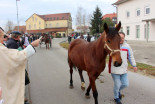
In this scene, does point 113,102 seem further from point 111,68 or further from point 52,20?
point 52,20

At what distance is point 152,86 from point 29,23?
3014 inches

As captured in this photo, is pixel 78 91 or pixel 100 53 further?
pixel 78 91

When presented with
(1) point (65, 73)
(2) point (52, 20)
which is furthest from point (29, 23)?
(1) point (65, 73)

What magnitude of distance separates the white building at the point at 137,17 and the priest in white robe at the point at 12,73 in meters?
22.1

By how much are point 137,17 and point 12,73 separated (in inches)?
1047

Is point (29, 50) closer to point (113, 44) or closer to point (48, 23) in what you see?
point (113, 44)

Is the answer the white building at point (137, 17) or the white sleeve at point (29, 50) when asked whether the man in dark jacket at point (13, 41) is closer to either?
the white sleeve at point (29, 50)

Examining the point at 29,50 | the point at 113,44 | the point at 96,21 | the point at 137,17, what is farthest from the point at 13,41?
the point at 96,21

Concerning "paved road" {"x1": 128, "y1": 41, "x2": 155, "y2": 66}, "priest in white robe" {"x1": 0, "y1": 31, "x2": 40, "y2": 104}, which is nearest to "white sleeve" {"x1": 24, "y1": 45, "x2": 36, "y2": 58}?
"priest in white robe" {"x1": 0, "y1": 31, "x2": 40, "y2": 104}

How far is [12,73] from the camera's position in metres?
1.68

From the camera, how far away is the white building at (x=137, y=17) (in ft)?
70.6

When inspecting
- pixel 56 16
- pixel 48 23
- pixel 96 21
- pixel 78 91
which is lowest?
pixel 78 91

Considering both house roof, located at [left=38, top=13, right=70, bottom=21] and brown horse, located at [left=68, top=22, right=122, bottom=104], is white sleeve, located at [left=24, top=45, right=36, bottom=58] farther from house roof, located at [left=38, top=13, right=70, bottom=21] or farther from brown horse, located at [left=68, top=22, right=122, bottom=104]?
house roof, located at [left=38, top=13, right=70, bottom=21]

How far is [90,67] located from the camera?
3201 mm
